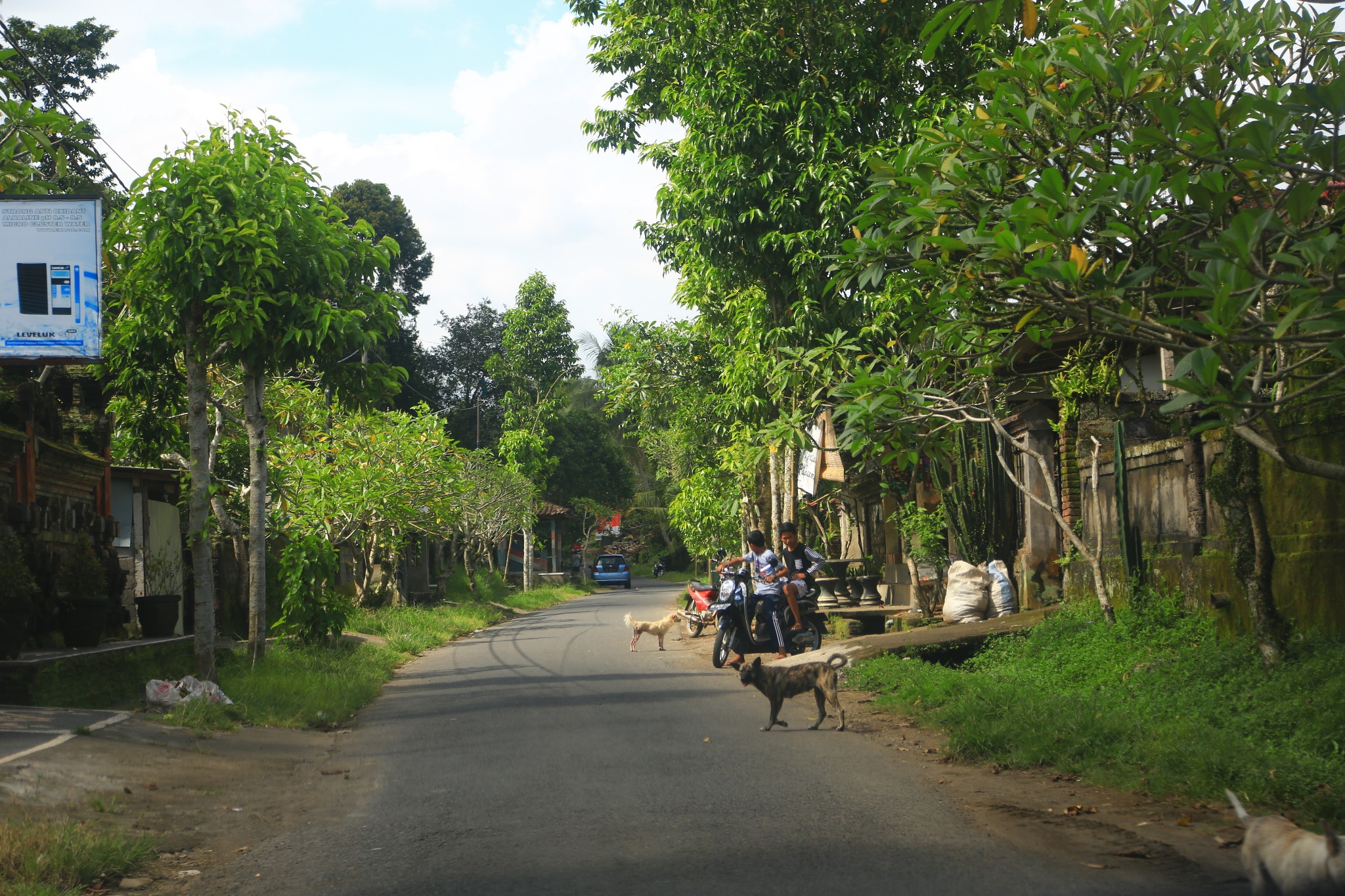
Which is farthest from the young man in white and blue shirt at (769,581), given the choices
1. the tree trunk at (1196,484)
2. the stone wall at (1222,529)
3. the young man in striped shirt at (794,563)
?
the tree trunk at (1196,484)

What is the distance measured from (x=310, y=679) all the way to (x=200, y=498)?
250 cm

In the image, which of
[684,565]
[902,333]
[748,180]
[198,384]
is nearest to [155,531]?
[198,384]

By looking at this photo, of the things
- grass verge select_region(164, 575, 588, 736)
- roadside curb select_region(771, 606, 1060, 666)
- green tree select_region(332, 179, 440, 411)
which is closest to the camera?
grass verge select_region(164, 575, 588, 736)

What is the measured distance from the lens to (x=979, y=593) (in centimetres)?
1430

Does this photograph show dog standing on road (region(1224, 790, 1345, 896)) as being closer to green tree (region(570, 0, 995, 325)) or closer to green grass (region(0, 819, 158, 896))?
green grass (region(0, 819, 158, 896))

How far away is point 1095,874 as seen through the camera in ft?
15.6

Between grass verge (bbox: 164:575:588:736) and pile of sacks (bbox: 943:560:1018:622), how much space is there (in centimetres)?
733

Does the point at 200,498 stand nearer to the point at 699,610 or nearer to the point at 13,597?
the point at 13,597

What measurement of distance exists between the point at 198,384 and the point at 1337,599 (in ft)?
35.1

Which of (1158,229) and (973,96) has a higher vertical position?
(973,96)

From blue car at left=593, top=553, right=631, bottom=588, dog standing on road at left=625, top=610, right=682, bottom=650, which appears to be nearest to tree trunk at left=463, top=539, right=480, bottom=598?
blue car at left=593, top=553, right=631, bottom=588

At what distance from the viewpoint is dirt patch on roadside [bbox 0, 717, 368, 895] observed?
6.09m

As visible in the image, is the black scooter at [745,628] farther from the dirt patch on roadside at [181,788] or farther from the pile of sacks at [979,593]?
the dirt patch on roadside at [181,788]

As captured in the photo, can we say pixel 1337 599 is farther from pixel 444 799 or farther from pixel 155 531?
pixel 155 531
